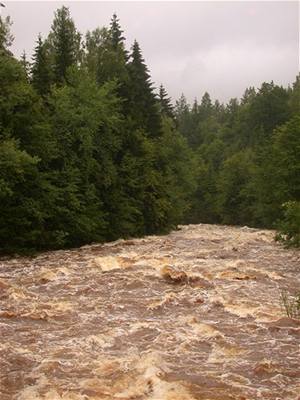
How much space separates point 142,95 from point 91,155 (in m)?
14.5

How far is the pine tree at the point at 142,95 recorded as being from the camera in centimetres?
4046

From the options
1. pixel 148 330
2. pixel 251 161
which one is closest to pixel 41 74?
pixel 148 330

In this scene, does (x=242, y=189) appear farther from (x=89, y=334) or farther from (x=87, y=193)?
(x=89, y=334)

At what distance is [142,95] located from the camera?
143 feet

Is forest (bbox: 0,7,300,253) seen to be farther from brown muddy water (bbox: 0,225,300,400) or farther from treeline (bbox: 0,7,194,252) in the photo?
brown muddy water (bbox: 0,225,300,400)

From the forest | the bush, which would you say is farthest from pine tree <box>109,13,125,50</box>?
the bush

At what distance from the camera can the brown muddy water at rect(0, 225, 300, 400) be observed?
31.5 ft

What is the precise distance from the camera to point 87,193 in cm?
2981

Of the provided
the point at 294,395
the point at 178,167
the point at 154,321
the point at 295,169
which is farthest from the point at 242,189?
the point at 294,395

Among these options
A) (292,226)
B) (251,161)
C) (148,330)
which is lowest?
(148,330)

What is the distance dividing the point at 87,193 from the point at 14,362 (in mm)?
19515

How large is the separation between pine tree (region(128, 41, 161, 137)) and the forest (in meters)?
0.09

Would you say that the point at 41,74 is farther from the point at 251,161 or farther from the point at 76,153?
the point at 251,161

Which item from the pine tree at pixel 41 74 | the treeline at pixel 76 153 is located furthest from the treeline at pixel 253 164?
the pine tree at pixel 41 74
